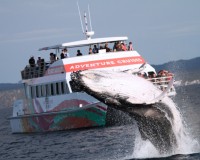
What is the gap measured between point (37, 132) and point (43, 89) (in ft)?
8.87

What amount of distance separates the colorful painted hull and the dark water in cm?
53

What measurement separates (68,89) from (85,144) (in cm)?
694

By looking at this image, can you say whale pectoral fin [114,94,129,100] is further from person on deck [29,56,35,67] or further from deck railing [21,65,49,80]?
person on deck [29,56,35,67]

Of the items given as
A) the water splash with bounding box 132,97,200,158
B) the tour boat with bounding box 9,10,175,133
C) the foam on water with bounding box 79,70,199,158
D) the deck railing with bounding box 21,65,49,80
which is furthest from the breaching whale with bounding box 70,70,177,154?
the deck railing with bounding box 21,65,49,80

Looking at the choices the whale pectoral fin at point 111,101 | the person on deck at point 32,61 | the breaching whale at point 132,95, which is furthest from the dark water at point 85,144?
the person on deck at point 32,61

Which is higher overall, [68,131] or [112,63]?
[112,63]

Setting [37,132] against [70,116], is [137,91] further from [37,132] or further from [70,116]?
[37,132]

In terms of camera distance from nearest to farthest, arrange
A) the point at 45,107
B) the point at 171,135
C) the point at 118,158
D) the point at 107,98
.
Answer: the point at 107,98 → the point at 171,135 → the point at 118,158 → the point at 45,107

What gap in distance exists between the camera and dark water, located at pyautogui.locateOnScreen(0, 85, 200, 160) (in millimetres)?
23000

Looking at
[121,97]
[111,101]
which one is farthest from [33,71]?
[121,97]

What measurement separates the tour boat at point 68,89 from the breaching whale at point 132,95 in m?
14.7

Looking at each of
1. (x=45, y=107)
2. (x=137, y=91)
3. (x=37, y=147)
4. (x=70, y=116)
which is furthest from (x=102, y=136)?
(x=137, y=91)

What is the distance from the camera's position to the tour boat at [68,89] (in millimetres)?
33469

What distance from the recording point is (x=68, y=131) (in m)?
34.3
